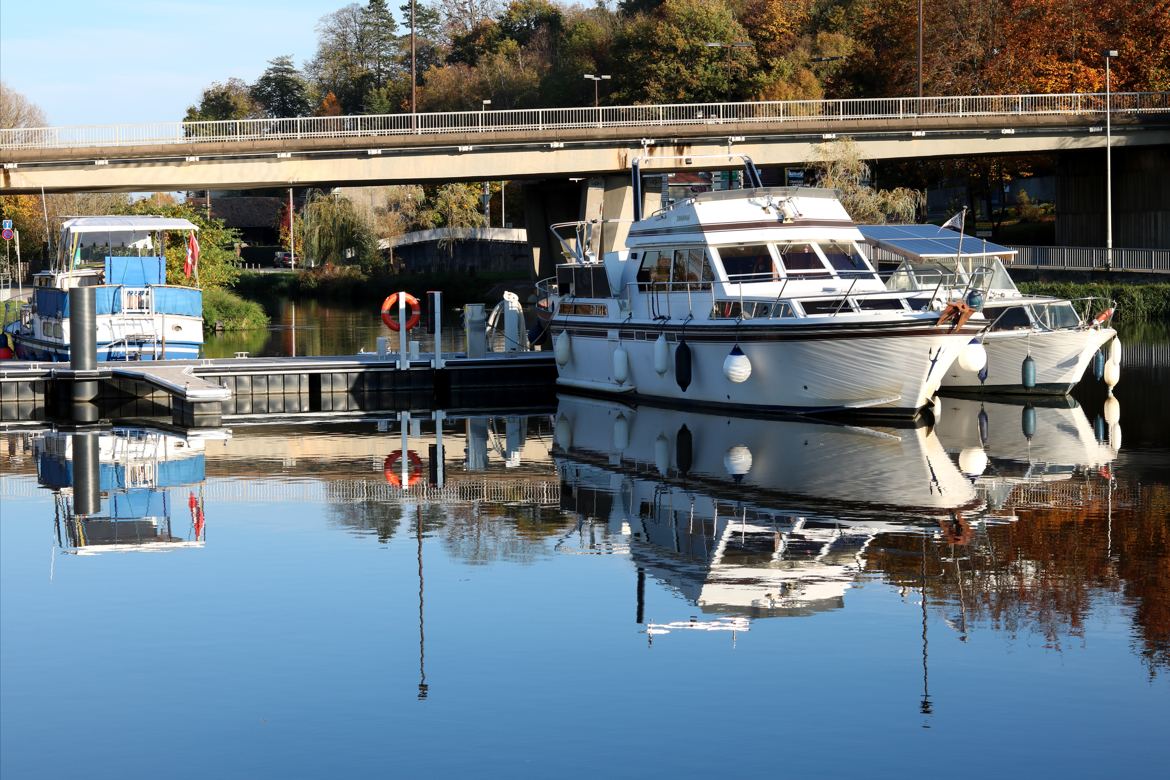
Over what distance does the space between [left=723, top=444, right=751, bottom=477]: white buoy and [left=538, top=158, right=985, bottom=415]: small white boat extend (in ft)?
9.56

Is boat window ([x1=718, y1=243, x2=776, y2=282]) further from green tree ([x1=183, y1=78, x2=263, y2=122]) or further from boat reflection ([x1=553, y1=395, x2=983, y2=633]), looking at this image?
green tree ([x1=183, y1=78, x2=263, y2=122])

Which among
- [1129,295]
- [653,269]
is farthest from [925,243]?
[1129,295]

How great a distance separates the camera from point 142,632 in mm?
14734

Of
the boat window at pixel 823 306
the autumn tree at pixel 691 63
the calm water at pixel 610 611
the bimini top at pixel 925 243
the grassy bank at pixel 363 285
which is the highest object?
the autumn tree at pixel 691 63

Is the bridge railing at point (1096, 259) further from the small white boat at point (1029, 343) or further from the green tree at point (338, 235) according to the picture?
the green tree at point (338, 235)

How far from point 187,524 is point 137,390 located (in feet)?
46.6

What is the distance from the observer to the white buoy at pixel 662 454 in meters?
24.0

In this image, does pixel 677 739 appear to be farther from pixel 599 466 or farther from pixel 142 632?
pixel 599 466

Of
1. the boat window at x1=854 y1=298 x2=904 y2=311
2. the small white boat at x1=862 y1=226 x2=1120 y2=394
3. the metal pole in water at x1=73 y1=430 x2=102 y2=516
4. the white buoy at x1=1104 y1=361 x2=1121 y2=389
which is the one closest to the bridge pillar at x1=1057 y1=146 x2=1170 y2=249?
the small white boat at x1=862 y1=226 x2=1120 y2=394

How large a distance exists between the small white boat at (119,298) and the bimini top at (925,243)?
15.7 meters

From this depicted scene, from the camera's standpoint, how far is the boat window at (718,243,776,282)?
29969mm

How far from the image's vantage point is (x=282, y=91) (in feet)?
526

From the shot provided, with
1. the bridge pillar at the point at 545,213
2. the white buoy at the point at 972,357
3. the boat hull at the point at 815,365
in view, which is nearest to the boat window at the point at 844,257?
the white buoy at the point at 972,357

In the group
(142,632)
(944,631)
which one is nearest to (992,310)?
(944,631)
